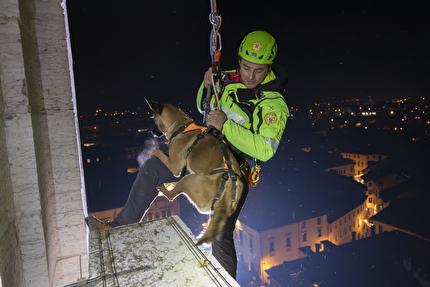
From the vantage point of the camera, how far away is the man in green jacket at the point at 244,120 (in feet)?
6.72

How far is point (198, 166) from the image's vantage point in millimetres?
2170

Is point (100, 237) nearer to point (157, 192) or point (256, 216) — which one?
point (157, 192)

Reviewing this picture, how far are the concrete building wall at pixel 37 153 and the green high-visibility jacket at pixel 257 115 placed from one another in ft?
5.60

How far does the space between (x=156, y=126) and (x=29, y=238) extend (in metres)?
1.55

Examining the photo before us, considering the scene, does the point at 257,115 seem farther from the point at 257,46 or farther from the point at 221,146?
the point at 257,46

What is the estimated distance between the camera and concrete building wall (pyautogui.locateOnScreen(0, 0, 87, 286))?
6.56 feet

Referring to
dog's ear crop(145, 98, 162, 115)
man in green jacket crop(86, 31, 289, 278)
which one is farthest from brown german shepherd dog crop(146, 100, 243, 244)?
man in green jacket crop(86, 31, 289, 278)

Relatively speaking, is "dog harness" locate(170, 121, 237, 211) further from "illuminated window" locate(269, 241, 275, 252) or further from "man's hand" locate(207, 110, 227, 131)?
"illuminated window" locate(269, 241, 275, 252)

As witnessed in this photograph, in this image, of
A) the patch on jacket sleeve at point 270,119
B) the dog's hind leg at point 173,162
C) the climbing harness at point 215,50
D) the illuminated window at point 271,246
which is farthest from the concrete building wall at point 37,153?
the illuminated window at point 271,246

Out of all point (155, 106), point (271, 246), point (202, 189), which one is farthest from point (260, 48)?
point (271, 246)

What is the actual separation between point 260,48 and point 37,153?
228cm

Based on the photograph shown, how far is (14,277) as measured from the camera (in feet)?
6.50

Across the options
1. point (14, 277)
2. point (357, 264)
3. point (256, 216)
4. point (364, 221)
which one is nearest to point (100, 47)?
point (14, 277)

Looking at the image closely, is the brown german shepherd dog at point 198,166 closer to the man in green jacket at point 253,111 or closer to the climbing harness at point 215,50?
the man in green jacket at point 253,111
